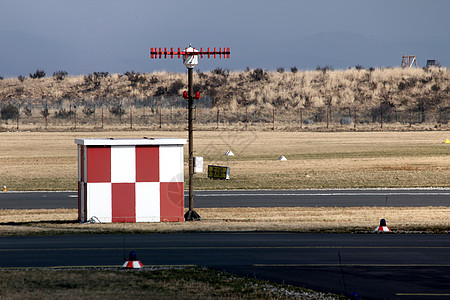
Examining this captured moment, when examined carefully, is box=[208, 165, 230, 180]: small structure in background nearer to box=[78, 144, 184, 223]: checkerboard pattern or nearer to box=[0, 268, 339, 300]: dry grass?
box=[78, 144, 184, 223]: checkerboard pattern

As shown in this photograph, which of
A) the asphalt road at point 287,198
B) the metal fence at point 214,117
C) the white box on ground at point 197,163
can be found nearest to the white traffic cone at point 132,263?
the white box on ground at point 197,163

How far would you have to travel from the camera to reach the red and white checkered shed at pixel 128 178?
850 inches

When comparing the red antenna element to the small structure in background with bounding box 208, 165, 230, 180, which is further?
the small structure in background with bounding box 208, 165, 230, 180

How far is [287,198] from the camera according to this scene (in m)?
31.4

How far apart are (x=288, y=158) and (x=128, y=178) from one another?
104ft

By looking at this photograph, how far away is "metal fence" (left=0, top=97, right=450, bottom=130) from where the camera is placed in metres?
90.8

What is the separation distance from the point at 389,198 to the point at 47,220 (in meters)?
15.2

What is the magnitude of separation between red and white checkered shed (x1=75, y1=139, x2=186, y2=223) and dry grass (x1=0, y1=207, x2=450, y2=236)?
0.92 m

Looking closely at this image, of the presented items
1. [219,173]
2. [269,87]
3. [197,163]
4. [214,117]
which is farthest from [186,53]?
[269,87]

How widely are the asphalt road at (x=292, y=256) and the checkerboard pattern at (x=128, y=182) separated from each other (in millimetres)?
3540

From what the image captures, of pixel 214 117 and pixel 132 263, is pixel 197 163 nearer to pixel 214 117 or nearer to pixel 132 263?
pixel 132 263

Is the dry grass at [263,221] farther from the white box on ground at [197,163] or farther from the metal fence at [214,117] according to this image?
the metal fence at [214,117]

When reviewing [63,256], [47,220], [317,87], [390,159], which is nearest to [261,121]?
[317,87]

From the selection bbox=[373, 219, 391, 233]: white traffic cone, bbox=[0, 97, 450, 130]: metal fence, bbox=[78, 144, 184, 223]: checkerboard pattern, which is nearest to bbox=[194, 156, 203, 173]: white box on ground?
bbox=[78, 144, 184, 223]: checkerboard pattern
